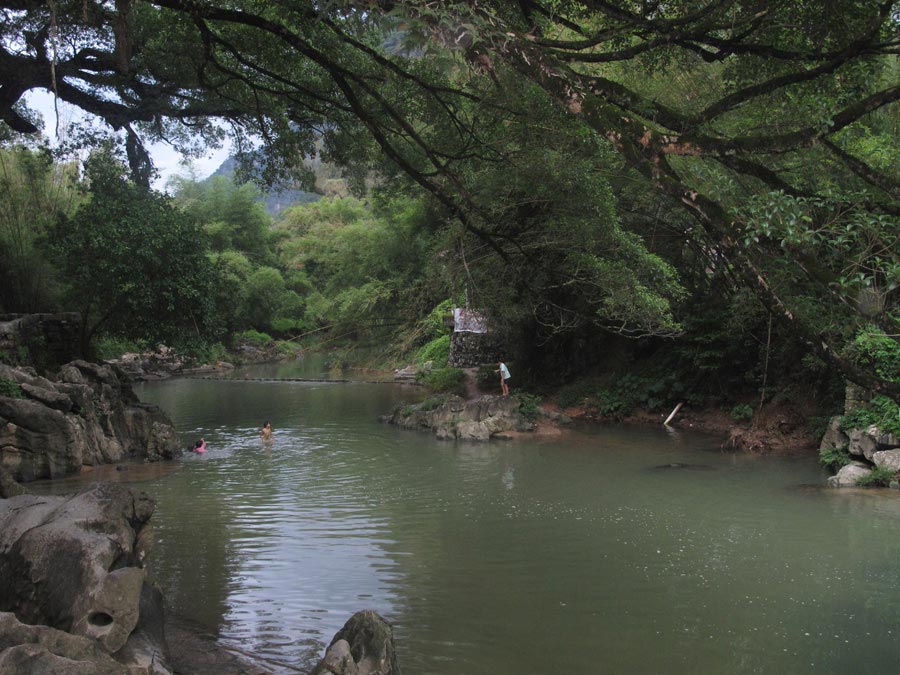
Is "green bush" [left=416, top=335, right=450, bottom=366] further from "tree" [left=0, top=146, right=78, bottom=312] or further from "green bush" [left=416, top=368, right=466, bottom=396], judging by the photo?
"tree" [left=0, top=146, right=78, bottom=312]

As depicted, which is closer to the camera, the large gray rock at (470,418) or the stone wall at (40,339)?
the stone wall at (40,339)

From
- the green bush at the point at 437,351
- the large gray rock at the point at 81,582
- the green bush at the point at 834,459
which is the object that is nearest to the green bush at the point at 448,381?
the green bush at the point at 437,351

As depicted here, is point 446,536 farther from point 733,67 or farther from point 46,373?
point 46,373

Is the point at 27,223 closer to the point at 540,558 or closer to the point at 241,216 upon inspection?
the point at 540,558

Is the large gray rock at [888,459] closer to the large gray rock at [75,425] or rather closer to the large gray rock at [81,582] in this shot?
the large gray rock at [81,582]

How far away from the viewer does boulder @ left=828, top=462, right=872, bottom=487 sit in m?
10.8

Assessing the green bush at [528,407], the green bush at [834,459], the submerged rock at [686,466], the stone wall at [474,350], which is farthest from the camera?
the stone wall at [474,350]

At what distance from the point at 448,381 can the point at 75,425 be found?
11609mm

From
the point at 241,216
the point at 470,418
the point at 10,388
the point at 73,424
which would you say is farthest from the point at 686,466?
the point at 241,216

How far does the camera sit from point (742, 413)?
1528cm

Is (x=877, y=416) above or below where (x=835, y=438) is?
above

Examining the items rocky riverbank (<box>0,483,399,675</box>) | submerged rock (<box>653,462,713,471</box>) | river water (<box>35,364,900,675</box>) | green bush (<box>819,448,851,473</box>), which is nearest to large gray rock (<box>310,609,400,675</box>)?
rocky riverbank (<box>0,483,399,675</box>)

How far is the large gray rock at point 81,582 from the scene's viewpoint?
443cm

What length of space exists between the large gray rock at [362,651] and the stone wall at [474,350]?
18.6 meters
